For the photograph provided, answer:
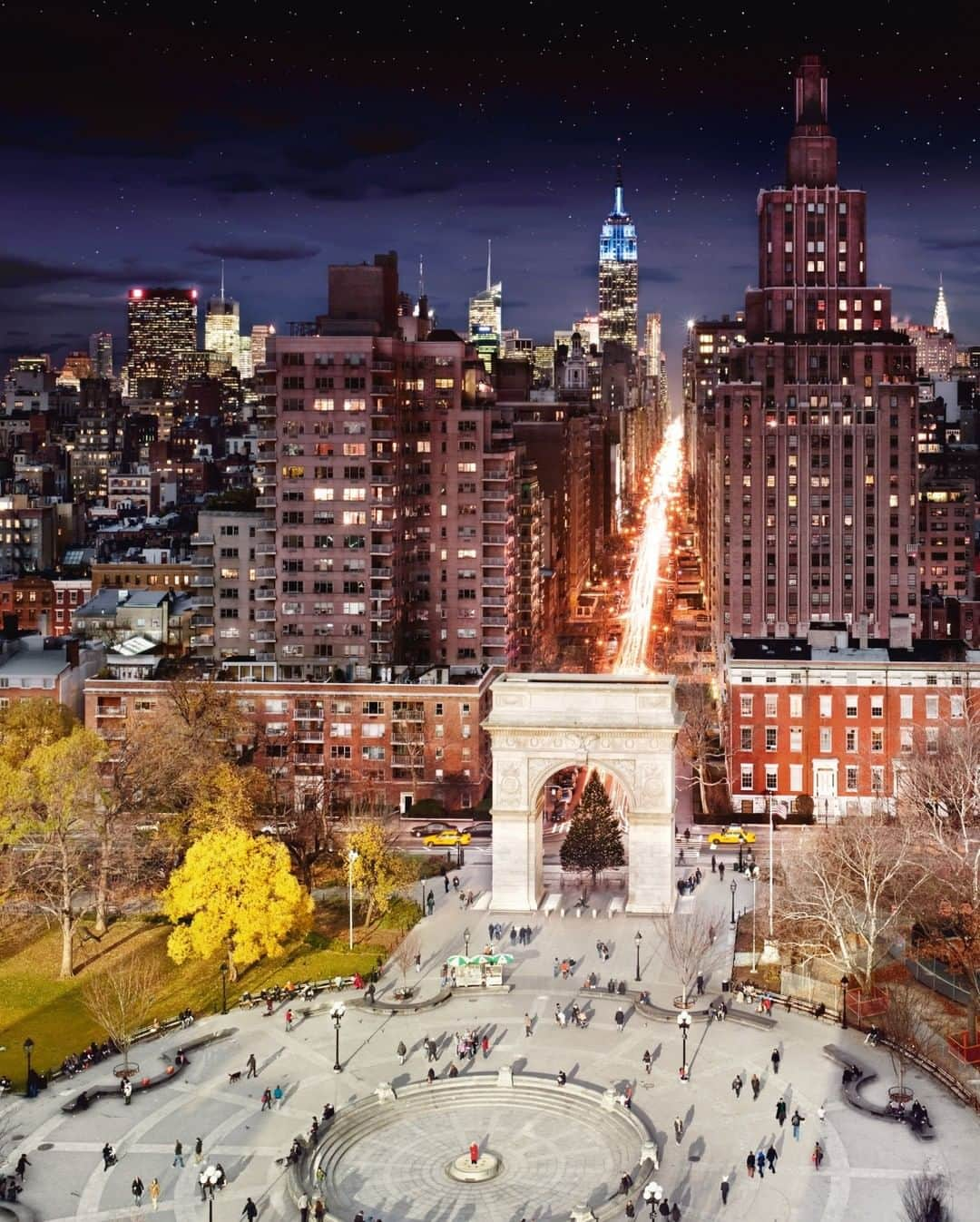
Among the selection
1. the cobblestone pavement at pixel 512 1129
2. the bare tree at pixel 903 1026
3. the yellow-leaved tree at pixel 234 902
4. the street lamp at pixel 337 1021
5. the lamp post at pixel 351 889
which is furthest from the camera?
the lamp post at pixel 351 889

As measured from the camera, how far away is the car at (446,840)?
11606cm

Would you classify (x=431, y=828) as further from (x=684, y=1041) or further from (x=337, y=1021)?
(x=684, y=1041)

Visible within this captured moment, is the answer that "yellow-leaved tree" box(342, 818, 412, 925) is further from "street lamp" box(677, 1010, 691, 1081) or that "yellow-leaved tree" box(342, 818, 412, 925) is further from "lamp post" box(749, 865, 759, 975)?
"street lamp" box(677, 1010, 691, 1081)

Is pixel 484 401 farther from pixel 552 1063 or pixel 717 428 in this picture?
pixel 552 1063

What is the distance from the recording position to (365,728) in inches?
4970

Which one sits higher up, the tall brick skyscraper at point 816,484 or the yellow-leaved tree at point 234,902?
the tall brick skyscraper at point 816,484

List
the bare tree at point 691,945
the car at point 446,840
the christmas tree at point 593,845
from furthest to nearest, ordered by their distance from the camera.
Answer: the car at point 446,840 < the christmas tree at point 593,845 < the bare tree at point 691,945

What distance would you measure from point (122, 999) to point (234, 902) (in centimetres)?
1007

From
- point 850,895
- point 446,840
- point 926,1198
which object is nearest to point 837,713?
point 446,840

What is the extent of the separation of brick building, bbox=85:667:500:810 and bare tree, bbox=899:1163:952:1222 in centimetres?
6354

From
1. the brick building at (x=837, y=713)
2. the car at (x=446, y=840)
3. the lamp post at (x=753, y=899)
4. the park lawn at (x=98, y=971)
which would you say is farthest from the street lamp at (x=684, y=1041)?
the brick building at (x=837, y=713)

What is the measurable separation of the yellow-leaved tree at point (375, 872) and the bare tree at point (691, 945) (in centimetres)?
1476

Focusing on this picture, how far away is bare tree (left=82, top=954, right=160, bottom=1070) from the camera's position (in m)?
77.4

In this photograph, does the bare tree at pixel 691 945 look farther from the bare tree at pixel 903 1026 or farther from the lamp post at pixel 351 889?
the lamp post at pixel 351 889
